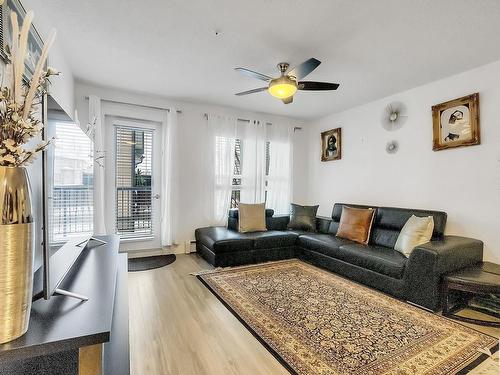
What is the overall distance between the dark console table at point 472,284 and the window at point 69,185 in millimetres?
3006

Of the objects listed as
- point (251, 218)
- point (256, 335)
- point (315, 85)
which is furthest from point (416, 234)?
point (251, 218)

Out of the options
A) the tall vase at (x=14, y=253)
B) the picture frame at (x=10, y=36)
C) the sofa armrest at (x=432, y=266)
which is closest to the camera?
the tall vase at (x=14, y=253)

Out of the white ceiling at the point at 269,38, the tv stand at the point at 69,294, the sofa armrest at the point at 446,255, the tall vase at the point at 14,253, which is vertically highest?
the white ceiling at the point at 269,38

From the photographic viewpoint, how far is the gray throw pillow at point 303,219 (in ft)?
14.3

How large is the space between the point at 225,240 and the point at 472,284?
258 cm

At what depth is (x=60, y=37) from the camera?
2424mm

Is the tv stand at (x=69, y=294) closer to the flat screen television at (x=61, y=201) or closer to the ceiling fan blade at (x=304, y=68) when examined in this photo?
the flat screen television at (x=61, y=201)

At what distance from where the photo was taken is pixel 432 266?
2344 millimetres

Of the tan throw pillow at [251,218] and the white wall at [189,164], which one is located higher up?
the white wall at [189,164]

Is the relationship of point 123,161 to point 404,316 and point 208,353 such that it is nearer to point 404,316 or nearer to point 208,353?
point 208,353

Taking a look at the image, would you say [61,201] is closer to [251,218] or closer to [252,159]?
[251,218]

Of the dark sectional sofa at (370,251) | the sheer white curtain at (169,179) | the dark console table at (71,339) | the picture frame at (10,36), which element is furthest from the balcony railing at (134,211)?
the dark console table at (71,339)

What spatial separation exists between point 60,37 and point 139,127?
1.71m

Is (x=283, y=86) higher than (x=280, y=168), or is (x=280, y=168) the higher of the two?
(x=283, y=86)
